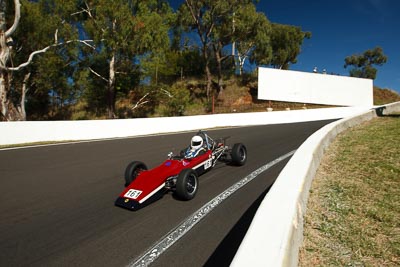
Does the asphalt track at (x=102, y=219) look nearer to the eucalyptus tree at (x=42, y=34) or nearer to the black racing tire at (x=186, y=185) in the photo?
the black racing tire at (x=186, y=185)

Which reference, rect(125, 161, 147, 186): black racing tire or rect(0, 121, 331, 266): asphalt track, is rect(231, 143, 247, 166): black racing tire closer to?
rect(0, 121, 331, 266): asphalt track

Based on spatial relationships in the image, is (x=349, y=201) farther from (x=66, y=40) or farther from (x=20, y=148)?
(x=66, y=40)

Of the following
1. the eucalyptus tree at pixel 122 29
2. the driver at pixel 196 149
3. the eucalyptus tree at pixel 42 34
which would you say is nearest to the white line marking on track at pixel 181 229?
the driver at pixel 196 149

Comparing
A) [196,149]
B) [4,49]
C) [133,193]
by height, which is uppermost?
[4,49]

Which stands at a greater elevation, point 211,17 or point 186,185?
point 211,17

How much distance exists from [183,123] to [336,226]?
15027mm

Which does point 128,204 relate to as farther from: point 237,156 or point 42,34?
point 42,34

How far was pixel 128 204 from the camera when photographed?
4.00 m

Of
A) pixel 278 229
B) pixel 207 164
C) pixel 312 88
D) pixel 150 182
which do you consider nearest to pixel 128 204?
pixel 150 182

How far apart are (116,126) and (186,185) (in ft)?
36.3

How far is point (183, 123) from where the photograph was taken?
17.6m

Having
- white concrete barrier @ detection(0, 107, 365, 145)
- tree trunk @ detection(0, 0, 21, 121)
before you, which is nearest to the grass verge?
white concrete barrier @ detection(0, 107, 365, 145)

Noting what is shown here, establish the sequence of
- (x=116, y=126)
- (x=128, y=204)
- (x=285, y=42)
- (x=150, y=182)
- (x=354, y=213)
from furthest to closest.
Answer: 1. (x=285, y=42)
2. (x=116, y=126)
3. (x=150, y=182)
4. (x=128, y=204)
5. (x=354, y=213)

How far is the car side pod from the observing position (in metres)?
3.96
